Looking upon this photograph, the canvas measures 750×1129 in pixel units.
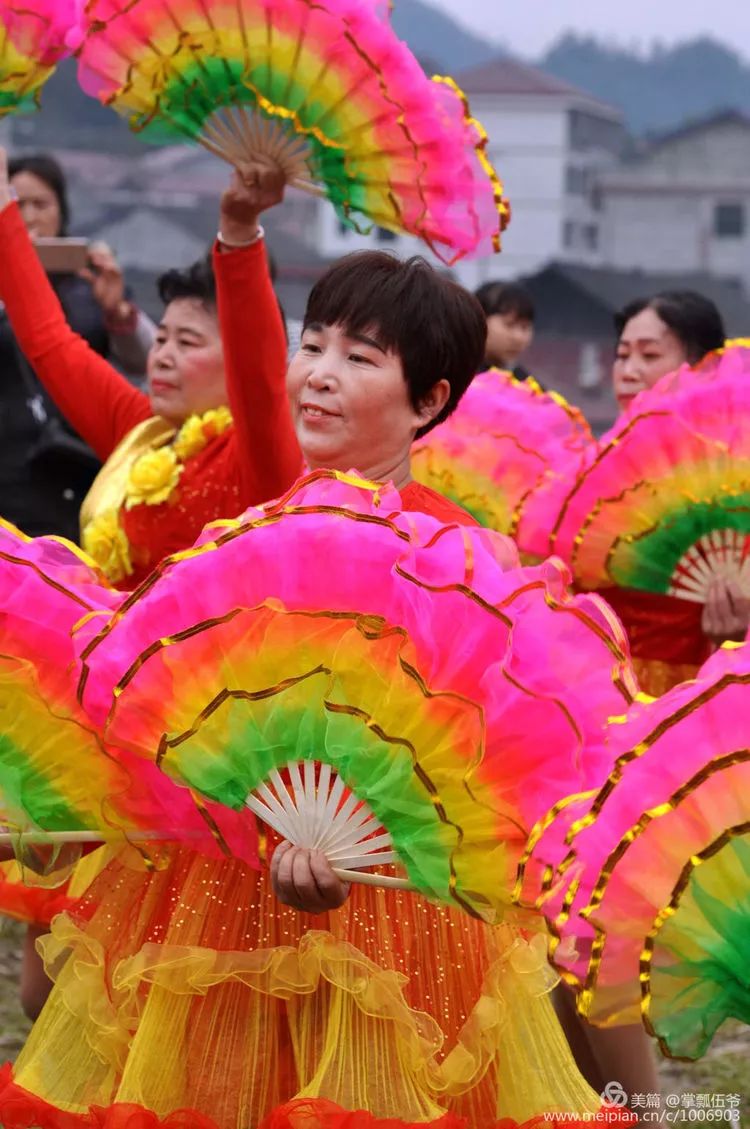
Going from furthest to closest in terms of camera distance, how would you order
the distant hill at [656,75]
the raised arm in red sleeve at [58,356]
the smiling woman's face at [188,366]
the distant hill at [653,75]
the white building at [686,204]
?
1. the distant hill at [656,75]
2. the distant hill at [653,75]
3. the white building at [686,204]
4. the smiling woman's face at [188,366]
5. the raised arm in red sleeve at [58,356]

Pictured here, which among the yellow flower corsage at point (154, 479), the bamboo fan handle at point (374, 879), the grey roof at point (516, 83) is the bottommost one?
the grey roof at point (516, 83)

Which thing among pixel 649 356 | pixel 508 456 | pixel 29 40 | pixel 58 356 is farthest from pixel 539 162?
pixel 29 40

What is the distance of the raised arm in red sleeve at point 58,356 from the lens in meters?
3.79

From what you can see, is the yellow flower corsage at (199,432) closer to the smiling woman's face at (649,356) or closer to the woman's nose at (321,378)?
the woman's nose at (321,378)

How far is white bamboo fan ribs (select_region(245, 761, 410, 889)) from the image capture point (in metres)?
2.37

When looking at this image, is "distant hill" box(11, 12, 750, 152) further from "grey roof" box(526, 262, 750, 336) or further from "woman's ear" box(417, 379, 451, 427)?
"woman's ear" box(417, 379, 451, 427)

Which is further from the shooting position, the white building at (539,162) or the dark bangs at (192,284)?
the white building at (539,162)

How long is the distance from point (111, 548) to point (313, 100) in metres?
1.09

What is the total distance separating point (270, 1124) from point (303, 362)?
1.16m

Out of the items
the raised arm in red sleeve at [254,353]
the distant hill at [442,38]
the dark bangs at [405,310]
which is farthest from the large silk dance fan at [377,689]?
the distant hill at [442,38]

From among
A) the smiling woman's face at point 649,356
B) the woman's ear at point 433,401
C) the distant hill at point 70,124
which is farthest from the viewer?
the distant hill at point 70,124

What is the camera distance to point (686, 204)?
174 feet

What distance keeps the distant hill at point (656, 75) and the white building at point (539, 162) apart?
57.9 meters

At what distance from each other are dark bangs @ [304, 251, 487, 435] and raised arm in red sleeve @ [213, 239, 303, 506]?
35cm
